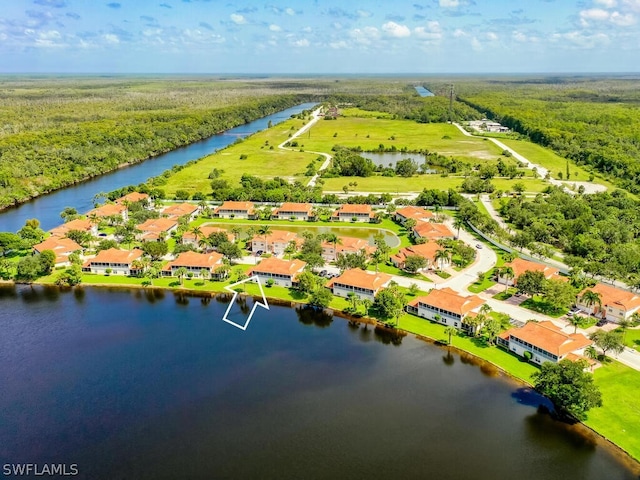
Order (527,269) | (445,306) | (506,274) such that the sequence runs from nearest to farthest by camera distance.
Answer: (445,306) < (506,274) < (527,269)

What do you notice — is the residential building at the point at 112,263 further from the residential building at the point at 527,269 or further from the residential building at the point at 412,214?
the residential building at the point at 527,269

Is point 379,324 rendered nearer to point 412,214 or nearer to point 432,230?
point 432,230

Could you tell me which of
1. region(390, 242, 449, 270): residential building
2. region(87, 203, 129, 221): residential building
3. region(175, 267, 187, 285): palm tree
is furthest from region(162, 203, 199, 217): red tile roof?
region(390, 242, 449, 270): residential building

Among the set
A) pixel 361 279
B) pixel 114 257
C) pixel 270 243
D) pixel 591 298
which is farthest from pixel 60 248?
pixel 591 298

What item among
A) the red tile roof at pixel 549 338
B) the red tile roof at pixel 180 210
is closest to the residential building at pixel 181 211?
the red tile roof at pixel 180 210

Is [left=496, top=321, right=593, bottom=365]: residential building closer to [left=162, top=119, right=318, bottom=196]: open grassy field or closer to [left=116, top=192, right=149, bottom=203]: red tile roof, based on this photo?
[left=116, top=192, right=149, bottom=203]: red tile roof

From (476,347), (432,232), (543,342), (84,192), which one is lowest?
(476,347)

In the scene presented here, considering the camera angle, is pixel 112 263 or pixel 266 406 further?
pixel 112 263
